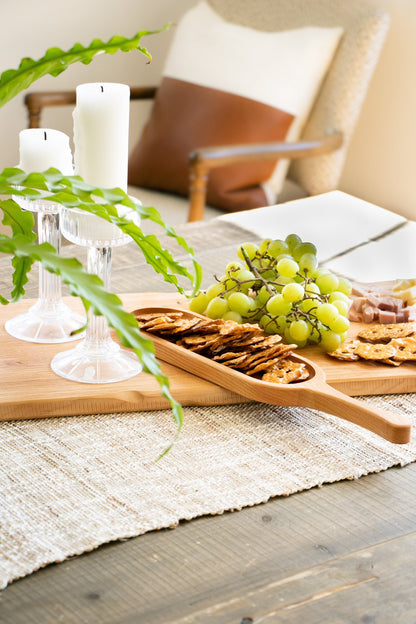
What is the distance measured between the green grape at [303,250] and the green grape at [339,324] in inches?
5.3

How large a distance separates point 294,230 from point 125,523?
0.89 m

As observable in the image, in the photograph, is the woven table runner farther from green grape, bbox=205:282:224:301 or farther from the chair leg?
the chair leg

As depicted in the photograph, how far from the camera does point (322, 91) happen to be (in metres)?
2.76

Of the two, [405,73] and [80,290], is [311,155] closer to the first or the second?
[405,73]

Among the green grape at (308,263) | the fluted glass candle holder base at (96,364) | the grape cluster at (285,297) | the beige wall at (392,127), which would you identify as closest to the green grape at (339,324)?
the grape cluster at (285,297)

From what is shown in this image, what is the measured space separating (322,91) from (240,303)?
6.27ft

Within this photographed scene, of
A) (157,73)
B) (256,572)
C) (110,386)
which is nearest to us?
(256,572)

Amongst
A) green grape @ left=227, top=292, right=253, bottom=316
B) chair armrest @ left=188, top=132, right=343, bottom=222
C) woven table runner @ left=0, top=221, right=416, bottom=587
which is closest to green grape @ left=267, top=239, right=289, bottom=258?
green grape @ left=227, top=292, right=253, bottom=316

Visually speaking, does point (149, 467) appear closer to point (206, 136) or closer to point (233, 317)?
point (233, 317)

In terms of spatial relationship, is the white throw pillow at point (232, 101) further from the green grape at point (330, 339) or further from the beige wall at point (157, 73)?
the green grape at point (330, 339)

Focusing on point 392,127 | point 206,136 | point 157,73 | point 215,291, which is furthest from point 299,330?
point 157,73

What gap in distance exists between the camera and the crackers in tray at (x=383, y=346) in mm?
1000

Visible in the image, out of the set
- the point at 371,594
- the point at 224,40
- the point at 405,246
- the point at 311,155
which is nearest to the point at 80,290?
the point at 371,594

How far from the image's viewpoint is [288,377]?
90 centimetres
